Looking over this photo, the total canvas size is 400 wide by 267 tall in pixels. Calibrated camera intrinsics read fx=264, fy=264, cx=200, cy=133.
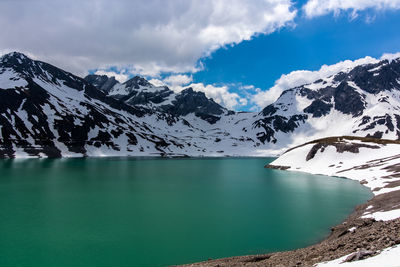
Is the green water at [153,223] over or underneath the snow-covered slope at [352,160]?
underneath

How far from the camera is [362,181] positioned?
69.1m

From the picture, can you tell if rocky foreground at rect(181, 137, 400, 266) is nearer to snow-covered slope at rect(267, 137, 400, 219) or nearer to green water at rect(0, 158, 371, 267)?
snow-covered slope at rect(267, 137, 400, 219)

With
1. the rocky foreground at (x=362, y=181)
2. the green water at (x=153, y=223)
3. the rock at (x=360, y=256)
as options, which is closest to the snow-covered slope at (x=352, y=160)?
the rocky foreground at (x=362, y=181)

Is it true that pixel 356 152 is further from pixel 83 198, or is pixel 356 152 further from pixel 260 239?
pixel 83 198

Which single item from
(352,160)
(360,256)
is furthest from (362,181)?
(360,256)

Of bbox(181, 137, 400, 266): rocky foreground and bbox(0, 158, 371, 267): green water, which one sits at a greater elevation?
bbox(181, 137, 400, 266): rocky foreground

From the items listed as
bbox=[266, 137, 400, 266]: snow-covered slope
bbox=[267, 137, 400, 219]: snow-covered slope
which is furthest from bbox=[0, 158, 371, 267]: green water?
bbox=[267, 137, 400, 219]: snow-covered slope

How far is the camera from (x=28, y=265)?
21453mm

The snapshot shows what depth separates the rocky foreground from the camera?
13.3 m

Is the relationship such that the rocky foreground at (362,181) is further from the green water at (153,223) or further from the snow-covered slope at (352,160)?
the green water at (153,223)

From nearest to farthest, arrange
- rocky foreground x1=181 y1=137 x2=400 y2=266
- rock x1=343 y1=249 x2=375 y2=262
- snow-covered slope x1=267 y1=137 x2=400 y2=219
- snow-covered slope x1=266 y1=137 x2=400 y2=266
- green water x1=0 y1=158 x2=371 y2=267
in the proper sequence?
rock x1=343 y1=249 x2=375 y2=262 → rocky foreground x1=181 y1=137 x2=400 y2=266 → green water x1=0 y1=158 x2=371 y2=267 → snow-covered slope x1=266 y1=137 x2=400 y2=266 → snow-covered slope x1=267 y1=137 x2=400 y2=219

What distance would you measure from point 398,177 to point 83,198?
65.0 metres

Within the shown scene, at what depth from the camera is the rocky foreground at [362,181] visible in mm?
13335

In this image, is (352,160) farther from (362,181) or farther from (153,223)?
(153,223)
